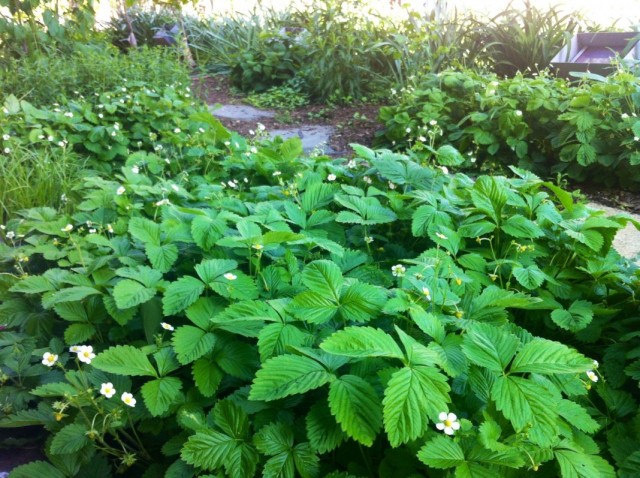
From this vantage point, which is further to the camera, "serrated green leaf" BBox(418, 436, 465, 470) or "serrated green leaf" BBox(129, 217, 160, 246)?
"serrated green leaf" BBox(129, 217, 160, 246)

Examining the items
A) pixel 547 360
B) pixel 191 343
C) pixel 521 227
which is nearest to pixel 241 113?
pixel 521 227

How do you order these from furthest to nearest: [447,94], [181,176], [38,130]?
[447,94]
[38,130]
[181,176]

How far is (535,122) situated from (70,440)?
11.6 ft

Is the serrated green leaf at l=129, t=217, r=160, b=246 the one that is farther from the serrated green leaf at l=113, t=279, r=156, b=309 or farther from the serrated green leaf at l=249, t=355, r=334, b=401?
the serrated green leaf at l=249, t=355, r=334, b=401

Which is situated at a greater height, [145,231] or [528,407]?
[145,231]

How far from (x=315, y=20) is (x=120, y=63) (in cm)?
235

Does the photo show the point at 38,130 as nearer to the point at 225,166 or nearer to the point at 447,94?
the point at 225,166

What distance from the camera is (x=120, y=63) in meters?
4.36

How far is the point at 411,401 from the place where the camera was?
0.94m

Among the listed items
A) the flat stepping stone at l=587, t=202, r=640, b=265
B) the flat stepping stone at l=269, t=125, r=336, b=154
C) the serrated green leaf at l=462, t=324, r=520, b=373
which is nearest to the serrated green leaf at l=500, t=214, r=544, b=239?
the serrated green leaf at l=462, t=324, r=520, b=373

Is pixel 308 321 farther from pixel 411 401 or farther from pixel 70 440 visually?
pixel 70 440

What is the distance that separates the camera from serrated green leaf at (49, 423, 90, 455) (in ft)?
3.81

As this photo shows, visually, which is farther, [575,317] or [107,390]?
[575,317]

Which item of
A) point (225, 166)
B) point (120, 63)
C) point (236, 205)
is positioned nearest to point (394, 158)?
point (236, 205)
